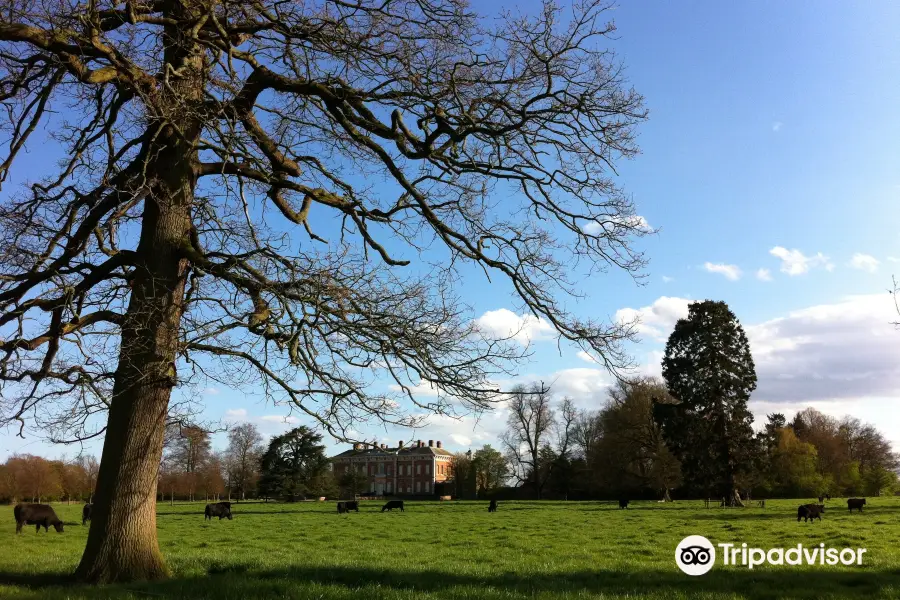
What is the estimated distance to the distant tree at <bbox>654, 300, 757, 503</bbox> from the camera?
4184cm

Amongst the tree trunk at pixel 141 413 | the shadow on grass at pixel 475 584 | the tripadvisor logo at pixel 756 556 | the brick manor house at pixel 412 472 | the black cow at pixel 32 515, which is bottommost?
the brick manor house at pixel 412 472

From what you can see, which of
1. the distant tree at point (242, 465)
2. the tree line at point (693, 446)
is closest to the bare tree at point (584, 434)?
the tree line at point (693, 446)

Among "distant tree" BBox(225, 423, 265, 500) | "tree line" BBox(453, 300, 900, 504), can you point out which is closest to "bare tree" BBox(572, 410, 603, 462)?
"tree line" BBox(453, 300, 900, 504)

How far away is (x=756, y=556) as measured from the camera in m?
12.7

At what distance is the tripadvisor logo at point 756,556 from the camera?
37.4ft

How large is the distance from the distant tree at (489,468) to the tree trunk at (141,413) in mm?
74655

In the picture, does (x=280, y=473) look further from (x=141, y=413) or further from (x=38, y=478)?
(x=141, y=413)

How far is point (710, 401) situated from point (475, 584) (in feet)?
128

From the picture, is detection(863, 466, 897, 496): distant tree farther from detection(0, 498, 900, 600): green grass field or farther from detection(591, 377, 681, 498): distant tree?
detection(0, 498, 900, 600): green grass field

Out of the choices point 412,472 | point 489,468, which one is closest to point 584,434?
point 489,468

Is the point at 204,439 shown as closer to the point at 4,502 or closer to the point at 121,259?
the point at 121,259

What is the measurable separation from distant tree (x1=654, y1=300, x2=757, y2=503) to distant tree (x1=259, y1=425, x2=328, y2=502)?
35819mm

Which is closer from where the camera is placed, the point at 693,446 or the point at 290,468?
the point at 693,446

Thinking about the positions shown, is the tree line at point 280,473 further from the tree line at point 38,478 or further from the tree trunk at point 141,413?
the tree trunk at point 141,413
